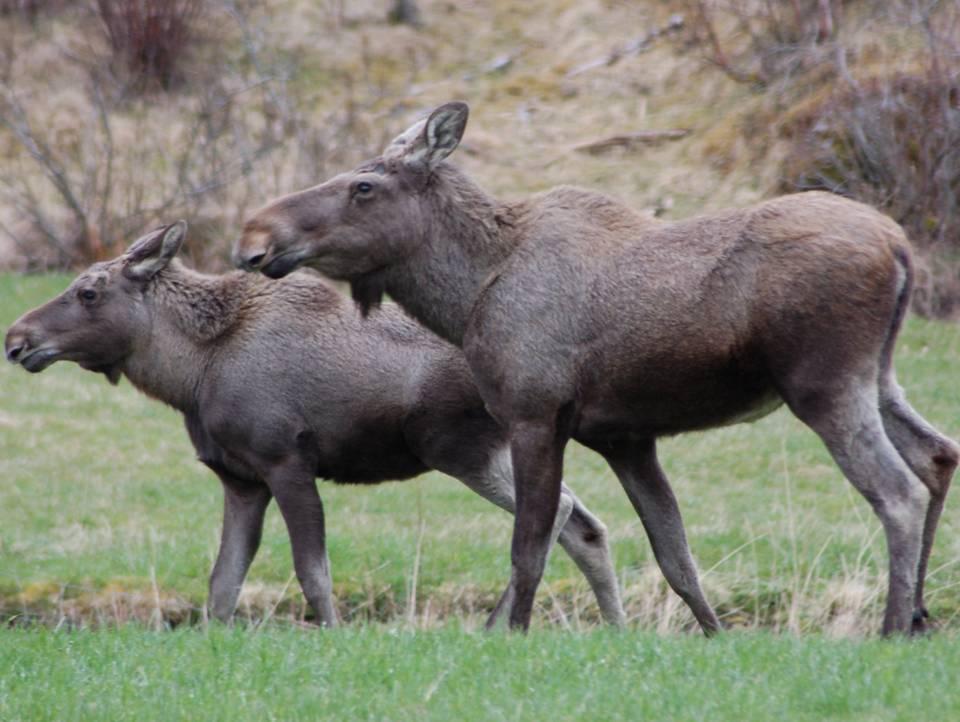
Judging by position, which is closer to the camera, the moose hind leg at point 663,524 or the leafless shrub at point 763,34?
the moose hind leg at point 663,524

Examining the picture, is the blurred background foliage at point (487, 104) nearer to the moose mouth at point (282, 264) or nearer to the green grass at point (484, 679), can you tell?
the moose mouth at point (282, 264)

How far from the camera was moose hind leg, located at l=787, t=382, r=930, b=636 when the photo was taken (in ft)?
25.2

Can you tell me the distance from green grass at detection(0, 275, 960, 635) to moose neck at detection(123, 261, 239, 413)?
1.42 metres

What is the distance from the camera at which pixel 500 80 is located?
84.1 ft

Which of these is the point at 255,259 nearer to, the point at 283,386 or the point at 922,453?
the point at 283,386

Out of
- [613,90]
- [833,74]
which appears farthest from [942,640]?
[613,90]

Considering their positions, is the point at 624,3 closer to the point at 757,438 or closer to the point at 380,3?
the point at 380,3

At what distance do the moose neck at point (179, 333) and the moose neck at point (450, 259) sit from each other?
→ 5.97 feet

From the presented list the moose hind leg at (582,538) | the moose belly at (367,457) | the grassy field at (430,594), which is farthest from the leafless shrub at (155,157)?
the moose hind leg at (582,538)

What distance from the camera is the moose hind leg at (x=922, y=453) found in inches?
319

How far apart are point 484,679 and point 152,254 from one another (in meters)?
4.75

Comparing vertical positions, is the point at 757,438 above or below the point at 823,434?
below

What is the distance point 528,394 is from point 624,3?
18.5m

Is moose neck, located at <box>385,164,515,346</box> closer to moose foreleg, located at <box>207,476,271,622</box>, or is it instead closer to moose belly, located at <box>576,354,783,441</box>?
moose belly, located at <box>576,354,783,441</box>
